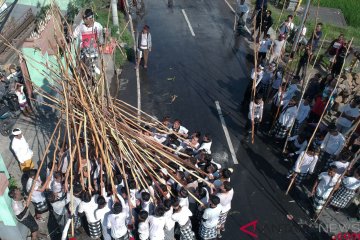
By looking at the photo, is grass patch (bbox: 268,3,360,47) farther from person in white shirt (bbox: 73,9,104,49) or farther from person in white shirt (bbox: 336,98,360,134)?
person in white shirt (bbox: 73,9,104,49)

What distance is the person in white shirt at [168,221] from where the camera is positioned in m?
6.89

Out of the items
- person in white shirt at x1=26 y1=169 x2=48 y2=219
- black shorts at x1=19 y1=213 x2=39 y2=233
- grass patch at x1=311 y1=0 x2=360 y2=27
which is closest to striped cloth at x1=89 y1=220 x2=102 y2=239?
black shorts at x1=19 y1=213 x2=39 y2=233

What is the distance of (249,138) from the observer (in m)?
10.7

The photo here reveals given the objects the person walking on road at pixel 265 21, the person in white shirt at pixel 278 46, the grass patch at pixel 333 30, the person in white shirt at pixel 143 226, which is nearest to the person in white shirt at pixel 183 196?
the person in white shirt at pixel 143 226

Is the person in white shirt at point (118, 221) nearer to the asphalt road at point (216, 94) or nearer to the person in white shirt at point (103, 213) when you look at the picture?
the person in white shirt at point (103, 213)

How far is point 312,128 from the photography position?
10.7 m

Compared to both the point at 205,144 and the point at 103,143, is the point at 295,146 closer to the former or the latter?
the point at 205,144

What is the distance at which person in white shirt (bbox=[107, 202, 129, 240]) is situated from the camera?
22.1 feet

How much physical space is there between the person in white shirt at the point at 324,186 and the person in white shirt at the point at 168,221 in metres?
3.47

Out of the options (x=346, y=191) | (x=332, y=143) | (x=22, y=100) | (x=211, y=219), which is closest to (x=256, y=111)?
(x=332, y=143)

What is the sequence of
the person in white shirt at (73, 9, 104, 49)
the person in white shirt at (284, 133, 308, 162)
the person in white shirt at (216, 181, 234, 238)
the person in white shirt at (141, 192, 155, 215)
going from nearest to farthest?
the person in white shirt at (141, 192, 155, 215) < the person in white shirt at (216, 181, 234, 238) < the person in white shirt at (284, 133, 308, 162) < the person in white shirt at (73, 9, 104, 49)

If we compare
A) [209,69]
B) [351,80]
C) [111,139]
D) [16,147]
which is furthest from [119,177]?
[351,80]

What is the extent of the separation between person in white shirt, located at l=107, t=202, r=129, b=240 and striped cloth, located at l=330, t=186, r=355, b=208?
16.0 ft

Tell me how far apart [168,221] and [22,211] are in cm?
293
